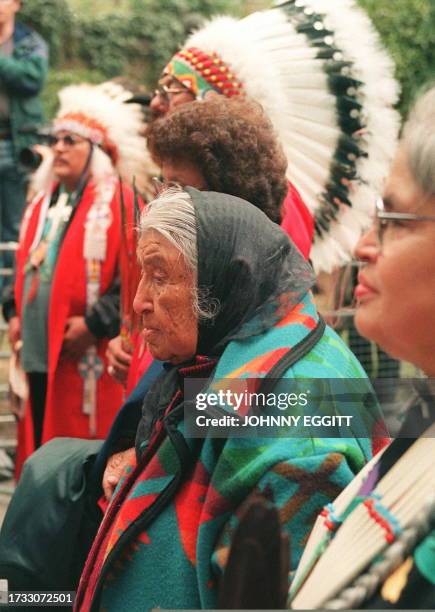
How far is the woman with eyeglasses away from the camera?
14.2 ft

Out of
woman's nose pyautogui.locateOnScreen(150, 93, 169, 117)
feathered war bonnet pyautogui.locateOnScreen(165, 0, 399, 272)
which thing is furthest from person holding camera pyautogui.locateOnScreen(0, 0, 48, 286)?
feathered war bonnet pyautogui.locateOnScreen(165, 0, 399, 272)

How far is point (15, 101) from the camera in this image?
7195 mm

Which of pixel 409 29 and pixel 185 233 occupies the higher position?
pixel 185 233

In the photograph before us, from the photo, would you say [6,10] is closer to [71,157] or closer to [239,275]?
[71,157]

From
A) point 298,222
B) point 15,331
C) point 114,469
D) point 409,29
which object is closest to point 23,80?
point 15,331

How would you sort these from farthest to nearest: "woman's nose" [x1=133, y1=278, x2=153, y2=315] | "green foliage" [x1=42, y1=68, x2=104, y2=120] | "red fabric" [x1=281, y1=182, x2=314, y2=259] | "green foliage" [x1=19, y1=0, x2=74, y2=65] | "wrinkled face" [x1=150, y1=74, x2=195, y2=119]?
1. "green foliage" [x1=19, y1=0, x2=74, y2=65]
2. "green foliage" [x1=42, y1=68, x2=104, y2=120]
3. "wrinkled face" [x1=150, y1=74, x2=195, y2=119]
4. "red fabric" [x1=281, y1=182, x2=314, y2=259]
5. "woman's nose" [x1=133, y1=278, x2=153, y2=315]

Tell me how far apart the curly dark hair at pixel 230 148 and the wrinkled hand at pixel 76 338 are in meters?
1.60

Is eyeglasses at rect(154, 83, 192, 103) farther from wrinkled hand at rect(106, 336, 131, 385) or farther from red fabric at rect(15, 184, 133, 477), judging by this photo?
wrinkled hand at rect(106, 336, 131, 385)

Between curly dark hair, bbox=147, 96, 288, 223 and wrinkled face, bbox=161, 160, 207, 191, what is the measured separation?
0.4 inches

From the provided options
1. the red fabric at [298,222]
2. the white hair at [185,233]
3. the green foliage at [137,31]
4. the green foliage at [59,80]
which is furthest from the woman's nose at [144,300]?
the green foliage at [137,31]

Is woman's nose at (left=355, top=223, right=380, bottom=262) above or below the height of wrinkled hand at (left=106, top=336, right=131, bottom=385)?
above

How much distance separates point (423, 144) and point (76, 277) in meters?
3.03

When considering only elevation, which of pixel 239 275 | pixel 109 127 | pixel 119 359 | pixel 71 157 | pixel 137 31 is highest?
pixel 239 275

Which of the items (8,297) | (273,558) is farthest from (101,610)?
(8,297)
